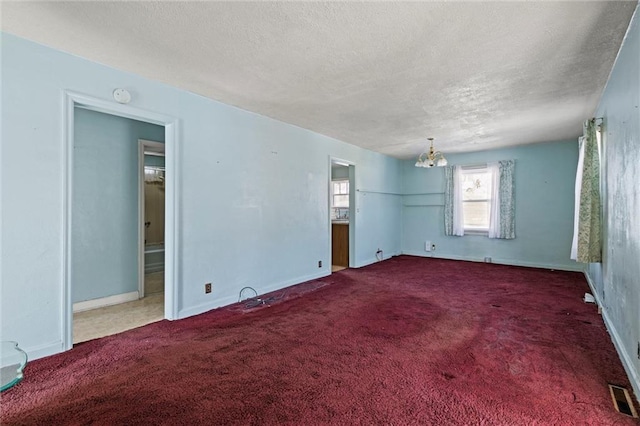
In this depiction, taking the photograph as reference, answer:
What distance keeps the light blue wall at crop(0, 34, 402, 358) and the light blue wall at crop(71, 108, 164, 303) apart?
1170 millimetres

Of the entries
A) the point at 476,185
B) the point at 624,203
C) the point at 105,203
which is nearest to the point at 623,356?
the point at 624,203

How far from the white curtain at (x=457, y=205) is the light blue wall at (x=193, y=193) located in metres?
2.07

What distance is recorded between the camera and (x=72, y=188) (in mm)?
2475

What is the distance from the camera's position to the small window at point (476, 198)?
650 centimetres

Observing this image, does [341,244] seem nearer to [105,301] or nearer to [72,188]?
[105,301]

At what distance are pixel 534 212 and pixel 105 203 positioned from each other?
23.2ft

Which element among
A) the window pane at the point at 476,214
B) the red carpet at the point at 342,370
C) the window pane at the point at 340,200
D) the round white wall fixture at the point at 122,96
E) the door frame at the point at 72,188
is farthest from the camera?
the window pane at the point at 340,200

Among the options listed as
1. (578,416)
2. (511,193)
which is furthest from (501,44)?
(511,193)

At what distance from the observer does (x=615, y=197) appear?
2.48 m

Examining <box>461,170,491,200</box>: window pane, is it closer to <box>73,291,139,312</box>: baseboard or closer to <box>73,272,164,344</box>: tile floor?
<box>73,272,164,344</box>: tile floor

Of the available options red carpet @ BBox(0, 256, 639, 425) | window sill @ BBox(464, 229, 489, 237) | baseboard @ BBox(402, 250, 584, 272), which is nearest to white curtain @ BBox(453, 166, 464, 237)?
window sill @ BBox(464, 229, 489, 237)

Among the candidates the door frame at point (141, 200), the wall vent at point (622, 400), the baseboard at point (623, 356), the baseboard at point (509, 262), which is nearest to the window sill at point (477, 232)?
the baseboard at point (509, 262)

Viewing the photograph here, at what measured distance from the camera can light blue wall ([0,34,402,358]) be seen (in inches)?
86.7

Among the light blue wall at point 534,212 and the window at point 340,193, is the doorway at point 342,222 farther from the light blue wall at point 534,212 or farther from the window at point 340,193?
the light blue wall at point 534,212
